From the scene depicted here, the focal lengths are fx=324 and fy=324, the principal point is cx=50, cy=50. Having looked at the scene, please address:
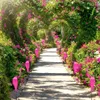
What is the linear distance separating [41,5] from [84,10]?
2061 mm

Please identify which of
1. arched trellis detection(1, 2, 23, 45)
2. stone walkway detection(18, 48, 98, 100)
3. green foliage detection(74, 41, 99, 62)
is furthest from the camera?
arched trellis detection(1, 2, 23, 45)

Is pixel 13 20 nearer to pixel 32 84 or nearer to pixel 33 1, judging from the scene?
pixel 33 1

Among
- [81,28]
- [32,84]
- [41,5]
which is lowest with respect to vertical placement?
[32,84]

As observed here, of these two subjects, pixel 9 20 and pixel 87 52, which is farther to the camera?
pixel 9 20

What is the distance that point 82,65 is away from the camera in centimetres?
1133

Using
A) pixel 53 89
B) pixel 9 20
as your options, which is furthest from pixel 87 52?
pixel 9 20

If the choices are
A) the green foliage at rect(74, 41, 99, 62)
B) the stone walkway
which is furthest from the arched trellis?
the green foliage at rect(74, 41, 99, 62)

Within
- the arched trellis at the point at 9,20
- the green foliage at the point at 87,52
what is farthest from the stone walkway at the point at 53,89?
the arched trellis at the point at 9,20

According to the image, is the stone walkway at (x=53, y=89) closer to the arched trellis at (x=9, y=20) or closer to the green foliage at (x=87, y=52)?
the green foliage at (x=87, y=52)

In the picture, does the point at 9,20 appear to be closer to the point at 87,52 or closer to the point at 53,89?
the point at 87,52

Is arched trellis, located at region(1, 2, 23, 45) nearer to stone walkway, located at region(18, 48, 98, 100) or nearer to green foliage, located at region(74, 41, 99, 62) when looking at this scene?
stone walkway, located at region(18, 48, 98, 100)

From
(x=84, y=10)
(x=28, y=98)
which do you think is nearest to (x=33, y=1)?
(x=84, y=10)

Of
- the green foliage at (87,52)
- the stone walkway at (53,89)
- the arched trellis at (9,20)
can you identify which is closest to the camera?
the stone walkway at (53,89)

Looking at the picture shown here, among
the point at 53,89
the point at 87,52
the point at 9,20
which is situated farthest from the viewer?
the point at 9,20
